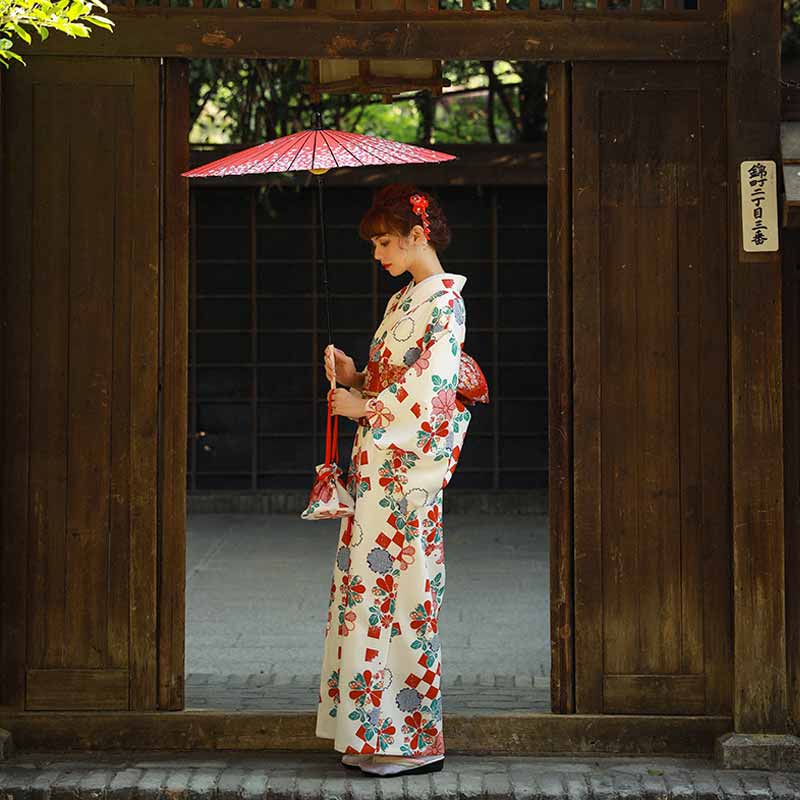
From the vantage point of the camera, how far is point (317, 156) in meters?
5.03

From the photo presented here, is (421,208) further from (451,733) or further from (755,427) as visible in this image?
(451,733)

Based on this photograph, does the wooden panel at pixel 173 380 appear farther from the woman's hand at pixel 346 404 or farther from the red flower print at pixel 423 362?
the red flower print at pixel 423 362

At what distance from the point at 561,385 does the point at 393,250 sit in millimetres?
851

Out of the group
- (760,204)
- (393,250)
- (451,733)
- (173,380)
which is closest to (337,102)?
(173,380)

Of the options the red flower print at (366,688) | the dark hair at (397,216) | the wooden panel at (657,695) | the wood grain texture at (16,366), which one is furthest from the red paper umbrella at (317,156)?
the wooden panel at (657,695)

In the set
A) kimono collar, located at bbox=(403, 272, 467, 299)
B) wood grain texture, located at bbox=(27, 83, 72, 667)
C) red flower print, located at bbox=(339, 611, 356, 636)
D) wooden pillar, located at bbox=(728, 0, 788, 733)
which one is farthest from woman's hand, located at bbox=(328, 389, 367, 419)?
wooden pillar, located at bbox=(728, 0, 788, 733)

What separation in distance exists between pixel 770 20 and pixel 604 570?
2.15 metres

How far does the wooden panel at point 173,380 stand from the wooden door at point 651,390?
1500 mm

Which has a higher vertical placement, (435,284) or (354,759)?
(435,284)

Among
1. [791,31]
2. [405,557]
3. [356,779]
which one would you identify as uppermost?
[791,31]

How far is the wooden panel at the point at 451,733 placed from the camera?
Answer: 5.37 m

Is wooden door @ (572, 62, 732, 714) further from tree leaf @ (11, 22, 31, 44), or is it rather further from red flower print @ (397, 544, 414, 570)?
tree leaf @ (11, 22, 31, 44)

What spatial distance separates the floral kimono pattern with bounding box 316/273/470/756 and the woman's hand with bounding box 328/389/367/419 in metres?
0.04

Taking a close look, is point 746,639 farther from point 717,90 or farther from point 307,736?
point 717,90
